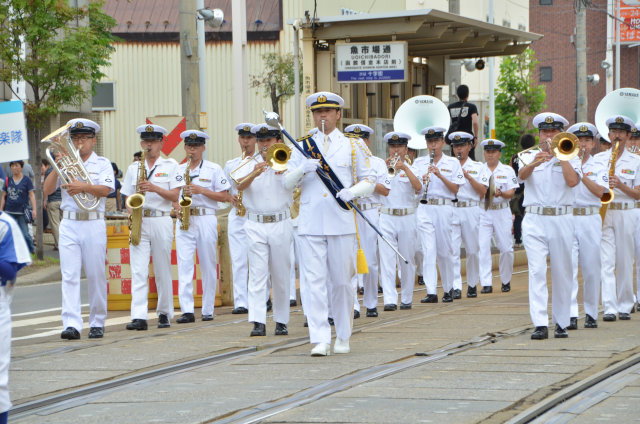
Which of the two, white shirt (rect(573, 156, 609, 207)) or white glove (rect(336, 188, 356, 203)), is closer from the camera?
white glove (rect(336, 188, 356, 203))

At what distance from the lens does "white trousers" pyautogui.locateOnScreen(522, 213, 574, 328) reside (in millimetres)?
11570

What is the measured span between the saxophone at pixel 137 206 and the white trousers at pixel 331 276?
289 centimetres

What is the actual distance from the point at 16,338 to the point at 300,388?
5.27 meters

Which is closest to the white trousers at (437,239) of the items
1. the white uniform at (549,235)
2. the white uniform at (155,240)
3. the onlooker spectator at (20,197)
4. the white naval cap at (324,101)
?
the white uniform at (155,240)

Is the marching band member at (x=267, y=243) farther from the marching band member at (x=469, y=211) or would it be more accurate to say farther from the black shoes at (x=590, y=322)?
the marching band member at (x=469, y=211)

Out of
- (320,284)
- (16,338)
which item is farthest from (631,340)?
(16,338)

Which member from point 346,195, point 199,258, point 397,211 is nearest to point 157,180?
point 199,258

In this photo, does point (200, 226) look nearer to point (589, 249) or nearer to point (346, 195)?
point (346, 195)

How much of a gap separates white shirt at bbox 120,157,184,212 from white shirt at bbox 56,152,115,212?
606 mm

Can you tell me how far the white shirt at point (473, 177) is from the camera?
17.3 m

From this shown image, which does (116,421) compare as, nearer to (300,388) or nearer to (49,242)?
(300,388)

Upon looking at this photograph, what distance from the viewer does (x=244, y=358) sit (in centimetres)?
1052

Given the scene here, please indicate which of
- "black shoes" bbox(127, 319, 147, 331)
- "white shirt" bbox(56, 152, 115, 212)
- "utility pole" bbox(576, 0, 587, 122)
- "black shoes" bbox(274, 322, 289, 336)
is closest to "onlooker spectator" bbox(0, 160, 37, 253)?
"black shoes" bbox(127, 319, 147, 331)

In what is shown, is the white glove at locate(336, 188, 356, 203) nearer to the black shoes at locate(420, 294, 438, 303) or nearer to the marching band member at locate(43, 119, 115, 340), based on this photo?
the marching band member at locate(43, 119, 115, 340)
